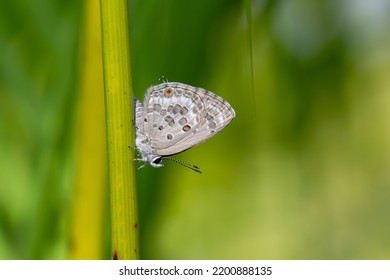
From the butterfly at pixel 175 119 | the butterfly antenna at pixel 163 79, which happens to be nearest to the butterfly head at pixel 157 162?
the butterfly at pixel 175 119

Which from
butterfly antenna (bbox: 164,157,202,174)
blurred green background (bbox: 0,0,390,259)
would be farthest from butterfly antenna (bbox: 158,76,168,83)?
butterfly antenna (bbox: 164,157,202,174)

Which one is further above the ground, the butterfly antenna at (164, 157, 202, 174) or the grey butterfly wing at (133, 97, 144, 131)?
the grey butterfly wing at (133, 97, 144, 131)

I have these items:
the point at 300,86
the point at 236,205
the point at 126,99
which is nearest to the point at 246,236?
the point at 236,205

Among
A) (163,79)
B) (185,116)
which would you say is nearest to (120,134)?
(163,79)

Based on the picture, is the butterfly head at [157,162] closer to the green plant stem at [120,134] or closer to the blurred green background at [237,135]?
the blurred green background at [237,135]

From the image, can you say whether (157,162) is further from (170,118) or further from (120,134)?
(120,134)

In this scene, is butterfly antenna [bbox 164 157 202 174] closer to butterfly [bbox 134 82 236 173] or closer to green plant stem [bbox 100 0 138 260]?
butterfly [bbox 134 82 236 173]
